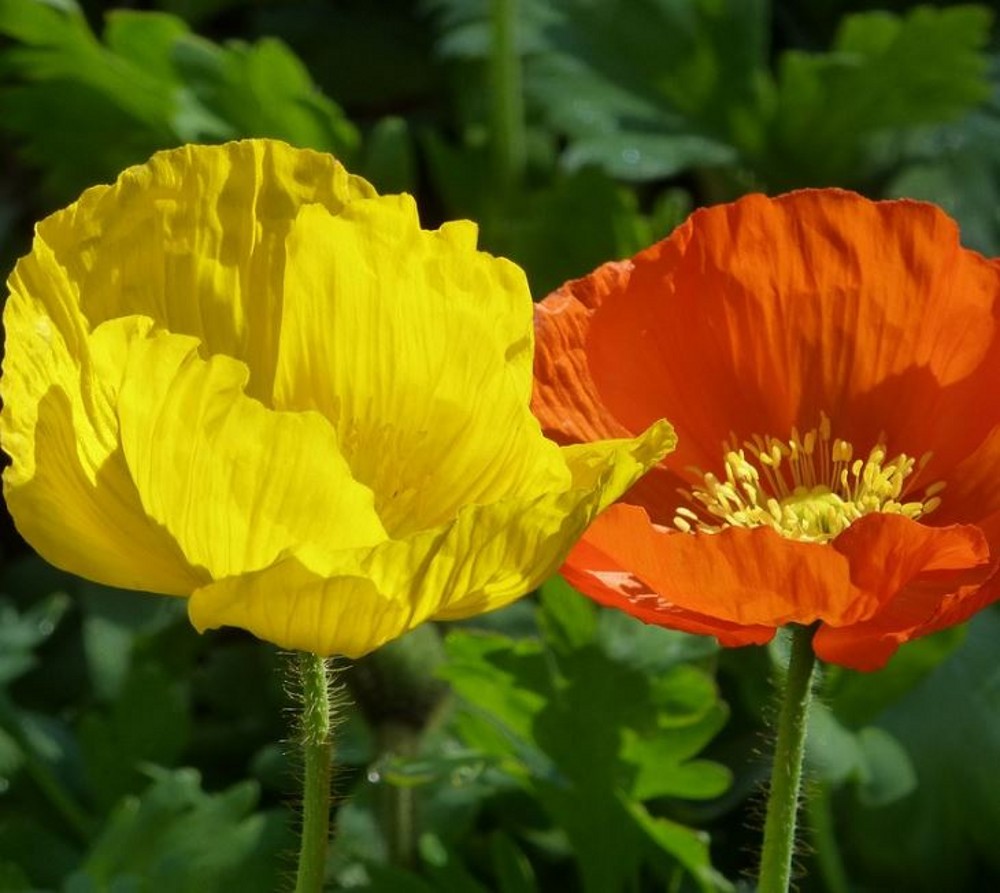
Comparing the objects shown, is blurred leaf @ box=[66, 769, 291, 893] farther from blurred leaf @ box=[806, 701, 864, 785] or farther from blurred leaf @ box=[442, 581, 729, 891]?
blurred leaf @ box=[806, 701, 864, 785]

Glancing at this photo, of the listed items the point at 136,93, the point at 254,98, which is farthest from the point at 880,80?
the point at 136,93

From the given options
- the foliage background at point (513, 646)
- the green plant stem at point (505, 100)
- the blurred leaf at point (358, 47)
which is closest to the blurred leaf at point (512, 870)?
the foliage background at point (513, 646)

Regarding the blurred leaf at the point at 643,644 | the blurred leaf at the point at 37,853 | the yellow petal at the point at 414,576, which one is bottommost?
the blurred leaf at the point at 37,853

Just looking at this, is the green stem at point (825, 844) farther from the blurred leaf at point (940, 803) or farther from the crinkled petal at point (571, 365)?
the crinkled petal at point (571, 365)

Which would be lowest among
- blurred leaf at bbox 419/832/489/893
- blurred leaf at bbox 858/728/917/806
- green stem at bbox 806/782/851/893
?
green stem at bbox 806/782/851/893

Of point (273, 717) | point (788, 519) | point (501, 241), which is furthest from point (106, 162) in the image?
point (788, 519)

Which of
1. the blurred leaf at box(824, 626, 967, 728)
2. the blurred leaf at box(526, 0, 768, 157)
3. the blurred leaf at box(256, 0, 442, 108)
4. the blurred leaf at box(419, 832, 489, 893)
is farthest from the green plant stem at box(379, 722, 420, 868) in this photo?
the blurred leaf at box(256, 0, 442, 108)

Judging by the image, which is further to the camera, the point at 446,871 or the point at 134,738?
the point at 134,738

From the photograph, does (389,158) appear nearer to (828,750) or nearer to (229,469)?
(828,750)
